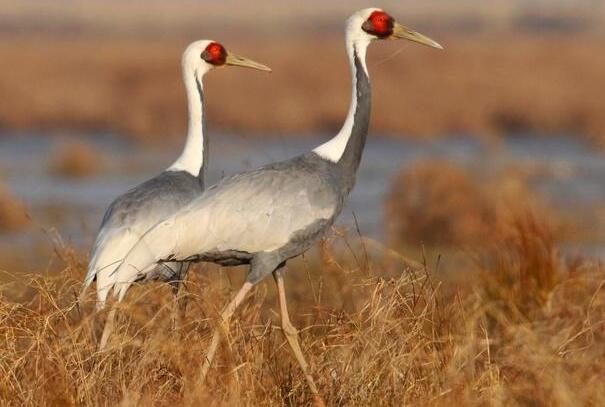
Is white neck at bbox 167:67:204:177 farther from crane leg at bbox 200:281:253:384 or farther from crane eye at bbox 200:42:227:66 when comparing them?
crane leg at bbox 200:281:253:384

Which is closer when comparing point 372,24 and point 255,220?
point 255,220

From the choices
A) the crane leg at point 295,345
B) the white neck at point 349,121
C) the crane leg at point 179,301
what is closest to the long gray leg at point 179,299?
the crane leg at point 179,301

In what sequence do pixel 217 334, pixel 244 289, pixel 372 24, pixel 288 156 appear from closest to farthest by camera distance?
pixel 217 334 < pixel 244 289 < pixel 372 24 < pixel 288 156

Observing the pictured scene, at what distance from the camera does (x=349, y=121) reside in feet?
21.2

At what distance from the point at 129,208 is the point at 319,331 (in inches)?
40.8

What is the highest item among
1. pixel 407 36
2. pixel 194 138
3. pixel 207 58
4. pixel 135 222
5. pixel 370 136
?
pixel 407 36

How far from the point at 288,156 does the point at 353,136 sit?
11.3m

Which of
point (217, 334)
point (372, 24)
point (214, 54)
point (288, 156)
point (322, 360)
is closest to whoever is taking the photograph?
point (217, 334)

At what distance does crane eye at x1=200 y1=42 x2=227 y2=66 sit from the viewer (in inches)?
306

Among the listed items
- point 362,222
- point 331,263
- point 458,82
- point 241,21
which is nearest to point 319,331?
point 331,263

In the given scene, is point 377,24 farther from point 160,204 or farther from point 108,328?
point 108,328

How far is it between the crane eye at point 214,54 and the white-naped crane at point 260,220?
154 centimetres

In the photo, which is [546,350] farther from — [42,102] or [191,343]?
[42,102]

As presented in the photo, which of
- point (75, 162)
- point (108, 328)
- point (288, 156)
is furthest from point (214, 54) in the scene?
point (75, 162)
